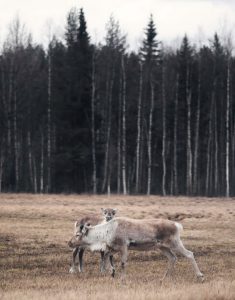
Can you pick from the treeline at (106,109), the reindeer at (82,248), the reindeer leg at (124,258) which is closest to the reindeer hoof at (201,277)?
the reindeer leg at (124,258)

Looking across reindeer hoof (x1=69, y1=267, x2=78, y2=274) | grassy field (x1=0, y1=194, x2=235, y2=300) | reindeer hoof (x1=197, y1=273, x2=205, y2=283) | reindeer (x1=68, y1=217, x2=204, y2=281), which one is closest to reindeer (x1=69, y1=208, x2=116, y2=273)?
reindeer hoof (x1=69, y1=267, x2=78, y2=274)

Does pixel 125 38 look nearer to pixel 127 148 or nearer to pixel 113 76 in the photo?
pixel 113 76

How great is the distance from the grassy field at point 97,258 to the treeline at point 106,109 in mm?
15630

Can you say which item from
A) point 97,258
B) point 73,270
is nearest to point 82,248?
point 73,270

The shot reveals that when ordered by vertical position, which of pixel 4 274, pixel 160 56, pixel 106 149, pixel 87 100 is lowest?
pixel 4 274

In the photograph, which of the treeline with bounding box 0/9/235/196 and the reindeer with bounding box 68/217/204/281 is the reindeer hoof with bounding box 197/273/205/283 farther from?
the treeline with bounding box 0/9/235/196

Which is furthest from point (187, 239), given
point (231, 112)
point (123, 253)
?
point (231, 112)

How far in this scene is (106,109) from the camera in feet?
184

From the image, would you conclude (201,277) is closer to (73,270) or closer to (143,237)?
(143,237)

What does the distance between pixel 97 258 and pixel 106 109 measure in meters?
36.7

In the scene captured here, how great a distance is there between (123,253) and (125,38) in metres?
41.8

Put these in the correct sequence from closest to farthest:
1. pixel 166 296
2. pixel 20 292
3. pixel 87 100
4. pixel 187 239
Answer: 1. pixel 166 296
2. pixel 20 292
3. pixel 187 239
4. pixel 87 100

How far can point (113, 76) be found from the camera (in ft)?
181

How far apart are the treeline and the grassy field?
51.3 feet
